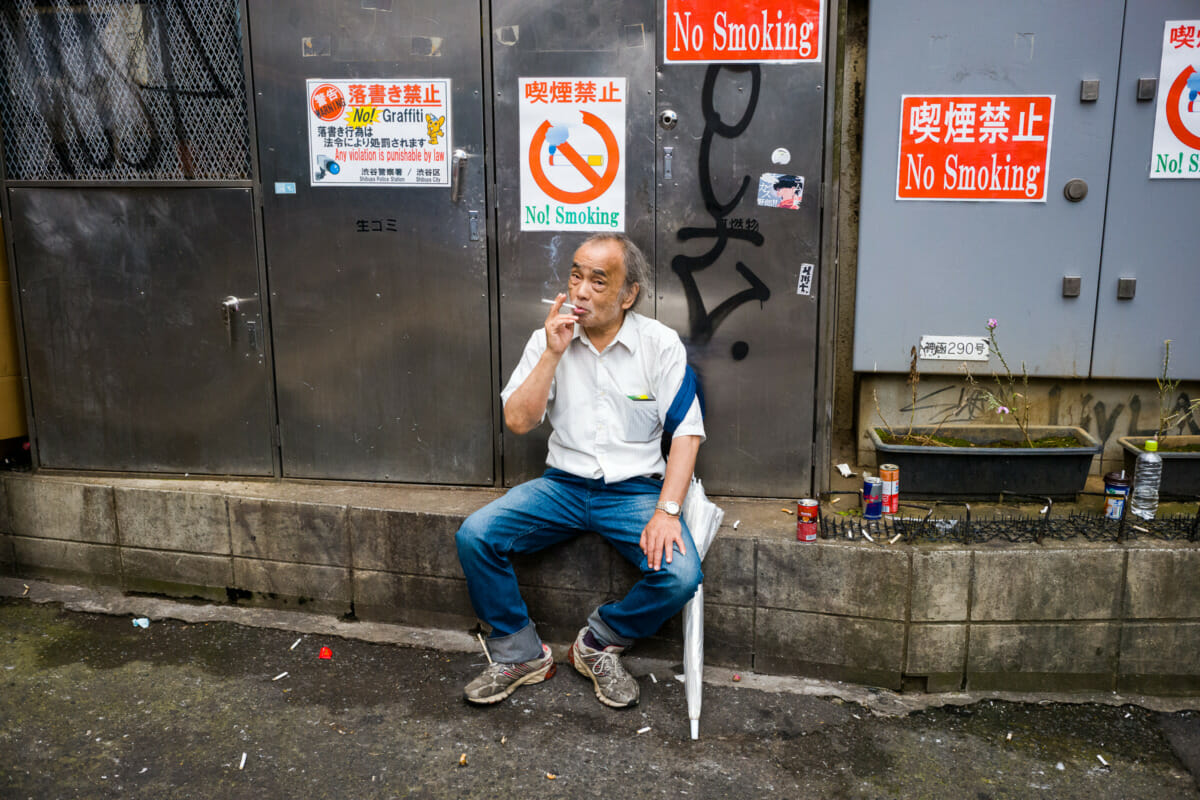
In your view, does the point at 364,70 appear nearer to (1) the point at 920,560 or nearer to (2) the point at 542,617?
(2) the point at 542,617

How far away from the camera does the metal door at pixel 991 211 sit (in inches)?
148

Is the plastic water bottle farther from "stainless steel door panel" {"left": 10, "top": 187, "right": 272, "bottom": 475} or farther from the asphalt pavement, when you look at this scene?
"stainless steel door panel" {"left": 10, "top": 187, "right": 272, "bottom": 475}

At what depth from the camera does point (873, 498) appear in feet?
12.3

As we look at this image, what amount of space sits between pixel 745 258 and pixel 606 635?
166 centimetres

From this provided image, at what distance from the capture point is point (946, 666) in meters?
3.53

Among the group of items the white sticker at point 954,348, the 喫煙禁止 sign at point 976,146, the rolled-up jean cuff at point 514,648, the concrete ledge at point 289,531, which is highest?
the 喫煙禁止 sign at point 976,146

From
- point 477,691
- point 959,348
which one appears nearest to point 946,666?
point 959,348

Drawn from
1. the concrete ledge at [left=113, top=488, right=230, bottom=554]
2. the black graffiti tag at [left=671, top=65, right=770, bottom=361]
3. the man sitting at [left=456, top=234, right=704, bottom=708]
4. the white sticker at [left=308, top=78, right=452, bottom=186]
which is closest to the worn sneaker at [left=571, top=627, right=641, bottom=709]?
the man sitting at [left=456, top=234, right=704, bottom=708]

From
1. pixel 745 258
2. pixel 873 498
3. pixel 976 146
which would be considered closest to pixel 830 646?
pixel 873 498

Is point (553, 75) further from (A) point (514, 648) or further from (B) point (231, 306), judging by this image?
(A) point (514, 648)

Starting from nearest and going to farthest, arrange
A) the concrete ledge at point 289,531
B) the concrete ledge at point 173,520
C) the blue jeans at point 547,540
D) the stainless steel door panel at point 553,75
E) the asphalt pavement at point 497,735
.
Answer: the asphalt pavement at point 497,735 → the blue jeans at point 547,540 → the stainless steel door panel at point 553,75 → the concrete ledge at point 289,531 → the concrete ledge at point 173,520

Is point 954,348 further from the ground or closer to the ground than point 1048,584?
further from the ground

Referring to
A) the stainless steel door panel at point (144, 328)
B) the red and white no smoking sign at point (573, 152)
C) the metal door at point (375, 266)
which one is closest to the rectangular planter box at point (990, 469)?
the red and white no smoking sign at point (573, 152)

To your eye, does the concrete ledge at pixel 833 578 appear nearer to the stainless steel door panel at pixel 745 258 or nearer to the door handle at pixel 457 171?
the stainless steel door panel at pixel 745 258
